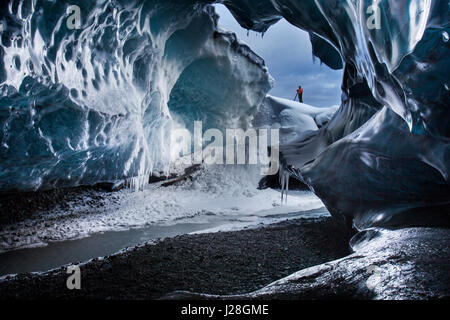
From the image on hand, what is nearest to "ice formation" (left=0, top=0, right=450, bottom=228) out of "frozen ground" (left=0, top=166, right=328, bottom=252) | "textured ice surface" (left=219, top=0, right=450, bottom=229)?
"textured ice surface" (left=219, top=0, right=450, bottom=229)

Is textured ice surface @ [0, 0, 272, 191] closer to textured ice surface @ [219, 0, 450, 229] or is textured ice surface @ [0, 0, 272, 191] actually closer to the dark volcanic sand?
the dark volcanic sand

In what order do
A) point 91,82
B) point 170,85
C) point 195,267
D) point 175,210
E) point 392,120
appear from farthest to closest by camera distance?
point 175,210 → point 170,85 → point 91,82 → point 392,120 → point 195,267

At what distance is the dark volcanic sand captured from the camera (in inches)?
94.1

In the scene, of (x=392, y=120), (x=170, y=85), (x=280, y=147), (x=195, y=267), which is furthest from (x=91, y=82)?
(x=280, y=147)

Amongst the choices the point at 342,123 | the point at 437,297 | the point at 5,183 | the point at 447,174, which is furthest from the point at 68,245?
the point at 342,123

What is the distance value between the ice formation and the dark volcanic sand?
0.69 metres

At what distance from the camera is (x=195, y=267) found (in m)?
2.87

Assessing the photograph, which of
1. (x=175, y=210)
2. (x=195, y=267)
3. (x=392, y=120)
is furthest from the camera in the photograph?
(x=175, y=210)

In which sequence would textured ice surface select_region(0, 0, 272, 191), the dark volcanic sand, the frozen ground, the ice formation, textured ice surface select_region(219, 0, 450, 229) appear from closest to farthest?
textured ice surface select_region(219, 0, 450, 229), the ice formation, the dark volcanic sand, textured ice surface select_region(0, 0, 272, 191), the frozen ground

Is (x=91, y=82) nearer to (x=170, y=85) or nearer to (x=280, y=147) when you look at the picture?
(x=170, y=85)

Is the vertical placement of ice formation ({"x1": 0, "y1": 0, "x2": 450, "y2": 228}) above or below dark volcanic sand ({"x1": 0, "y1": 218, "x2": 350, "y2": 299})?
above

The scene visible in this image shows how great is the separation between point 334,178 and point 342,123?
223 cm

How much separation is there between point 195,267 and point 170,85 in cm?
464

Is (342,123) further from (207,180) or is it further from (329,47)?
(207,180)
